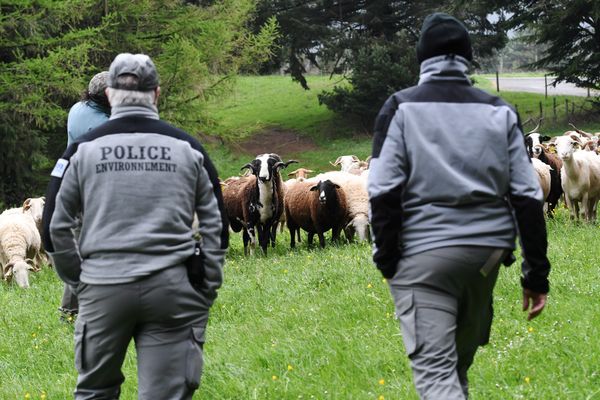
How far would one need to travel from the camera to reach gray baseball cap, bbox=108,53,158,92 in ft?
16.4

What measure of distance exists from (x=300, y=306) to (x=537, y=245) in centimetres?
516

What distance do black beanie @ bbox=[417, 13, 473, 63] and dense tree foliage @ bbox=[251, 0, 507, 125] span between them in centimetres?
3435

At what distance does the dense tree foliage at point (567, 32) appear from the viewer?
35156 mm

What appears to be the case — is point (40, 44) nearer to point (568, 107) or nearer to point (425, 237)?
point (425, 237)

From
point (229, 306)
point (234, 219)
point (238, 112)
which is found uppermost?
point (229, 306)

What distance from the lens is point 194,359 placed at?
4.98 m

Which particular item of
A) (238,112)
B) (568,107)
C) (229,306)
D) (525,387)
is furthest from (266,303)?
(238,112)

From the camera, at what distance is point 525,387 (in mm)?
6238

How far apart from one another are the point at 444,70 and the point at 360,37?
126ft

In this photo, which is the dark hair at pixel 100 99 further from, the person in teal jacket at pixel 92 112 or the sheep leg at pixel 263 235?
the sheep leg at pixel 263 235

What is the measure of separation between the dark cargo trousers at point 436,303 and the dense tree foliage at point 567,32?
31.6 meters

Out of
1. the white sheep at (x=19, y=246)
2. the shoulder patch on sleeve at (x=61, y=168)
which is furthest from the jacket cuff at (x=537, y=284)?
the white sheep at (x=19, y=246)

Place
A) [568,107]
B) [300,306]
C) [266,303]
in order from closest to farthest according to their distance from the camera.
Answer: [300,306]
[266,303]
[568,107]

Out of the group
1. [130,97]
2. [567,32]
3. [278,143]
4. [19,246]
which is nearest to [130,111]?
[130,97]
